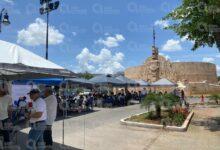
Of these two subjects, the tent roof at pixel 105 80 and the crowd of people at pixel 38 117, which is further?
the tent roof at pixel 105 80

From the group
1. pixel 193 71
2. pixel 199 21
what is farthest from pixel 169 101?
pixel 193 71

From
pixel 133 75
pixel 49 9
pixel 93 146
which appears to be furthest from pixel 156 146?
pixel 133 75

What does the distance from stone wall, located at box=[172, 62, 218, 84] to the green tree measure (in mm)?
46667

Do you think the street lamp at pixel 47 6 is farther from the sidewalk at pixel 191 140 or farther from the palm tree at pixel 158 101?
the sidewalk at pixel 191 140

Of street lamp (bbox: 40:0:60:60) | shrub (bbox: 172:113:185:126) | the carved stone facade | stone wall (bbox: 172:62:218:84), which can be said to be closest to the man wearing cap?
shrub (bbox: 172:113:185:126)

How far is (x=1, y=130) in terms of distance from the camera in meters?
9.56

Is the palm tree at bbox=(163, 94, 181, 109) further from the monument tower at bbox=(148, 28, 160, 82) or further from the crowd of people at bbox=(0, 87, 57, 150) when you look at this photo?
the monument tower at bbox=(148, 28, 160, 82)

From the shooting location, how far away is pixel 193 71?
215 ft

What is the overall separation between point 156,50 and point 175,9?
150 feet

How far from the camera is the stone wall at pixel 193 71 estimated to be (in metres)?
64.6

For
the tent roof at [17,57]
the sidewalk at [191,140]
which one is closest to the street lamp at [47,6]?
the sidewalk at [191,140]

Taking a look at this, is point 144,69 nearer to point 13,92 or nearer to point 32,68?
point 13,92

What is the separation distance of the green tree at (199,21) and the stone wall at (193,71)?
46667mm

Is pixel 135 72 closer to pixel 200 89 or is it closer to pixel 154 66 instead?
pixel 154 66
